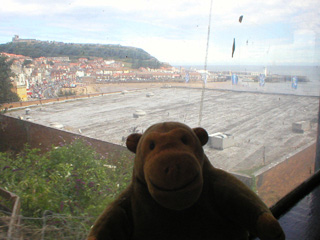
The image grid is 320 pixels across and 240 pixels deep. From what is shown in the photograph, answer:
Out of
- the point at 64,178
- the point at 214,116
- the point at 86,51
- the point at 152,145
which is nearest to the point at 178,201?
the point at 152,145

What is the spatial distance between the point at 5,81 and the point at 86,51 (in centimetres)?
43

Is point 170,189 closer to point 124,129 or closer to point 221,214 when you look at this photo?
point 221,214

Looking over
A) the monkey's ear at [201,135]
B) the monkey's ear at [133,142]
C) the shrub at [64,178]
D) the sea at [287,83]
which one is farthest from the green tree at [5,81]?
the sea at [287,83]

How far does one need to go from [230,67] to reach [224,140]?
444 mm

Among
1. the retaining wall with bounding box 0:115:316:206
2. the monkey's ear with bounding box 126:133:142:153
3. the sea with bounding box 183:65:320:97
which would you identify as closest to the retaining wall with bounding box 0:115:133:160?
the retaining wall with bounding box 0:115:316:206

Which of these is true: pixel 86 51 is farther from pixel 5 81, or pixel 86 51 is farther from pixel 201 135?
pixel 201 135

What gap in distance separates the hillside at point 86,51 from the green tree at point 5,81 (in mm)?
57

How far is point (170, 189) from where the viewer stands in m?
0.59

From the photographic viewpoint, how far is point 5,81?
1296 mm

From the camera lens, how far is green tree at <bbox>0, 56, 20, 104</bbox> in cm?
127

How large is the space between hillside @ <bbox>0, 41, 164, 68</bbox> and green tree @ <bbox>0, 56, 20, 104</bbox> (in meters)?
0.06

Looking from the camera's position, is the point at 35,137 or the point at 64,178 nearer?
the point at 64,178

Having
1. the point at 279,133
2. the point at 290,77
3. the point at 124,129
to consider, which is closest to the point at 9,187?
the point at 124,129

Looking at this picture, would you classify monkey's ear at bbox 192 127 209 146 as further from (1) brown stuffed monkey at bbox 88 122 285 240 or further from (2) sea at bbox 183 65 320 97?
(2) sea at bbox 183 65 320 97
